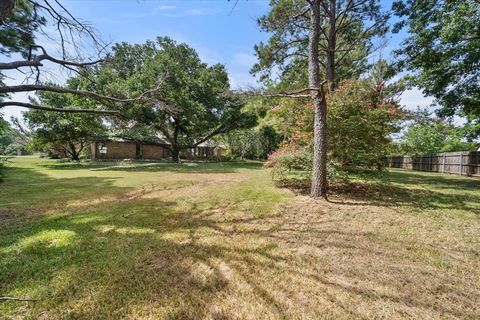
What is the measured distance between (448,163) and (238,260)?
61.8 ft

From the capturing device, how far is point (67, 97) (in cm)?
1716

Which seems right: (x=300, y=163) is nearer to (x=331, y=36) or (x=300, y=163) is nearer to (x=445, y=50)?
(x=331, y=36)

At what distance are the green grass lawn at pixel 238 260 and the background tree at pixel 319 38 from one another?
2211 mm

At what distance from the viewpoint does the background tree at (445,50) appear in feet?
29.5

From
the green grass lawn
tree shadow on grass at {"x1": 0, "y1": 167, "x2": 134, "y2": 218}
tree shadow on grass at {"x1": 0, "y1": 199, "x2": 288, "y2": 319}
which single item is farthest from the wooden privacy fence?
tree shadow on grass at {"x1": 0, "y1": 167, "x2": 134, "y2": 218}

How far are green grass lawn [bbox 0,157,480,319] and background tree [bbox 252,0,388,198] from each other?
87.0 inches

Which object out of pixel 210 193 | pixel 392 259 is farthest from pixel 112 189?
pixel 392 259

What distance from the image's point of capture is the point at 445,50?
970 centimetres

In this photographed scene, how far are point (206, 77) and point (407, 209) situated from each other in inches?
708

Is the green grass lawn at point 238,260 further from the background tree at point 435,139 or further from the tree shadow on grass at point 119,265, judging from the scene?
the background tree at point 435,139

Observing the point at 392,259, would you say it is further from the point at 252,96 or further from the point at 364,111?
the point at 364,111

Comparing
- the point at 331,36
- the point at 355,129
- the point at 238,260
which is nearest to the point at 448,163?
the point at 331,36

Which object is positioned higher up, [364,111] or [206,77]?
[206,77]

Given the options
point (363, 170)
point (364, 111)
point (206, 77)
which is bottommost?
point (363, 170)
